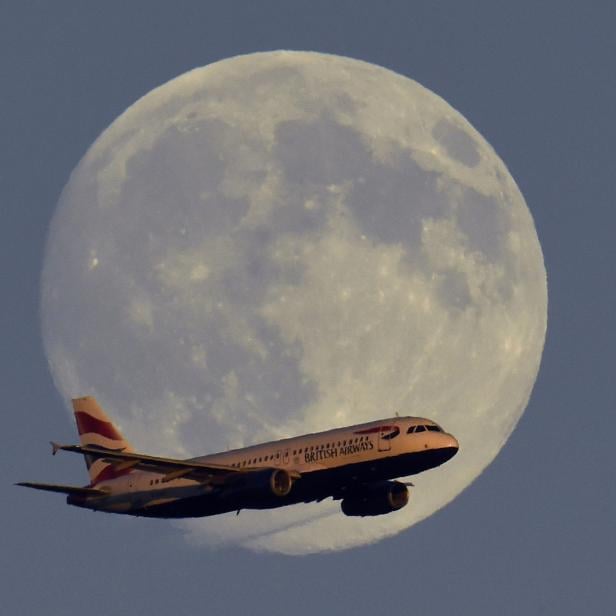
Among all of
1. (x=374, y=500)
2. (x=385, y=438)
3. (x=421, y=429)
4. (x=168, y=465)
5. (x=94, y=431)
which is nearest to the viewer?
(x=385, y=438)

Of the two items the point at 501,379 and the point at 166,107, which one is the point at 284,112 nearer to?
the point at 166,107

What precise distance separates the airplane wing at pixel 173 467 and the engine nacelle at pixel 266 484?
1.62 metres

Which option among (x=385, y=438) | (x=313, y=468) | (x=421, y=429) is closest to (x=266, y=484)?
(x=313, y=468)

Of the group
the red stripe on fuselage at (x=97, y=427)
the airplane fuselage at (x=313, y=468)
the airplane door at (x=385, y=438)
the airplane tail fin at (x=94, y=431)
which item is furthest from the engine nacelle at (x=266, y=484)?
the red stripe on fuselage at (x=97, y=427)

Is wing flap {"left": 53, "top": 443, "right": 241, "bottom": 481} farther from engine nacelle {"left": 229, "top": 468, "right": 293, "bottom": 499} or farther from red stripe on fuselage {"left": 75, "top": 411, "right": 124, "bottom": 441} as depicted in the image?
red stripe on fuselage {"left": 75, "top": 411, "right": 124, "bottom": 441}

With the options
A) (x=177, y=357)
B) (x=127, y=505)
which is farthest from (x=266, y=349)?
(x=127, y=505)

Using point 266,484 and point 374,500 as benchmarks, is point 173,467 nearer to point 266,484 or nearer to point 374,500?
point 266,484

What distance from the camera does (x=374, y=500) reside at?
156 meters

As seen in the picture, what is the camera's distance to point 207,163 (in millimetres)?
156750

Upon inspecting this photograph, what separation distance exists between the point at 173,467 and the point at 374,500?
45.2ft

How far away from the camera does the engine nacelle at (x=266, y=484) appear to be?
148750 millimetres

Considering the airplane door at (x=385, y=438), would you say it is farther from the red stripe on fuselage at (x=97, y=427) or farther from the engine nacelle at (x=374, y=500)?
the red stripe on fuselage at (x=97, y=427)

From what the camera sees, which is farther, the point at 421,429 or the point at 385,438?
the point at 421,429

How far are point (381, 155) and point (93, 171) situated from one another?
66.0 ft
